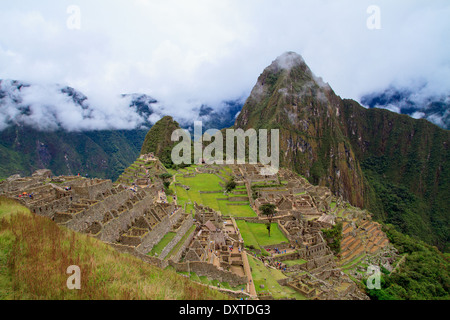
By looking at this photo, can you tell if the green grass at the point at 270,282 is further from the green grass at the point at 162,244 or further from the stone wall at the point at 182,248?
the green grass at the point at 162,244

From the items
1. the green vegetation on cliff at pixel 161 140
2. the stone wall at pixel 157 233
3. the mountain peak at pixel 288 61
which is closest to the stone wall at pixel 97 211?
the stone wall at pixel 157 233

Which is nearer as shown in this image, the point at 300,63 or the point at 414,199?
the point at 414,199

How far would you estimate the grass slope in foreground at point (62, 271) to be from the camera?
223 inches

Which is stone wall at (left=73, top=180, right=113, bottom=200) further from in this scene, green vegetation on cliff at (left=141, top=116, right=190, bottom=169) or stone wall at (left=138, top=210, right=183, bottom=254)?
green vegetation on cliff at (left=141, top=116, right=190, bottom=169)

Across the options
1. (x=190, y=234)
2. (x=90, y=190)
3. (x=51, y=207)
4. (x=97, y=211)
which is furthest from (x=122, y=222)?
(x=190, y=234)

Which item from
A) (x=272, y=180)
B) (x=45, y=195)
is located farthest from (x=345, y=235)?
(x=45, y=195)

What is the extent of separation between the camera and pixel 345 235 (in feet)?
96.6

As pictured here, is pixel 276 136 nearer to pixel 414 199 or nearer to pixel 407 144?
pixel 414 199

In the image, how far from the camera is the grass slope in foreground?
566cm

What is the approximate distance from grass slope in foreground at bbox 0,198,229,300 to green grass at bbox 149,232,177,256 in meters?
6.18

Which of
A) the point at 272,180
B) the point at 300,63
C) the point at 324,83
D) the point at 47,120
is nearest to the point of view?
the point at 272,180

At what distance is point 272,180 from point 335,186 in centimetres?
11988

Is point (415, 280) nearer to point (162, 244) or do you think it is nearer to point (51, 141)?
point (162, 244)

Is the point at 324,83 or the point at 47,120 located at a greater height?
the point at 324,83
